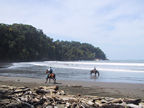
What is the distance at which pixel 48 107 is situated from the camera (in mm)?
7129

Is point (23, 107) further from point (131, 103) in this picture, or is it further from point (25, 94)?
point (131, 103)

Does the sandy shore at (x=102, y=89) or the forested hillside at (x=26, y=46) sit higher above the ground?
the forested hillside at (x=26, y=46)

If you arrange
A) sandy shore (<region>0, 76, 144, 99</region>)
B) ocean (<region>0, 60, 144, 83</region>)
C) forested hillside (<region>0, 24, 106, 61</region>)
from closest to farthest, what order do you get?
sandy shore (<region>0, 76, 144, 99</region>)
ocean (<region>0, 60, 144, 83</region>)
forested hillside (<region>0, 24, 106, 61</region>)

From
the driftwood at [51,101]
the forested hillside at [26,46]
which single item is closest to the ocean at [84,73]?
the driftwood at [51,101]

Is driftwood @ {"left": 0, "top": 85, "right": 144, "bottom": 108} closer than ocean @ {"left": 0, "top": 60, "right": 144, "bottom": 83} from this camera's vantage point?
Yes

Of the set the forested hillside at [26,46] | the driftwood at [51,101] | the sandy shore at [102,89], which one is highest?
the forested hillside at [26,46]

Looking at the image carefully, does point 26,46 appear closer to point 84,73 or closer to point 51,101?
point 84,73

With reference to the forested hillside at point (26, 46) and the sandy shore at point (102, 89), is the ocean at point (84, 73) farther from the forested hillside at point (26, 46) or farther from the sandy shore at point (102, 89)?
the forested hillside at point (26, 46)

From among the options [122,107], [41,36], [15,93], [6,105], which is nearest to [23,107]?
[6,105]

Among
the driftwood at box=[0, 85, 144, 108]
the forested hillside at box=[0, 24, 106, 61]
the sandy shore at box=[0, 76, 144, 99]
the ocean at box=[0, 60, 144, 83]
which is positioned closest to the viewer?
the driftwood at box=[0, 85, 144, 108]

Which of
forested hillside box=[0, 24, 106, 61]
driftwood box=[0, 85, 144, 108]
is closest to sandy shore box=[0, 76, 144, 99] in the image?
driftwood box=[0, 85, 144, 108]

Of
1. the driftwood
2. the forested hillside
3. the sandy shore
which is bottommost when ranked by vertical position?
the sandy shore

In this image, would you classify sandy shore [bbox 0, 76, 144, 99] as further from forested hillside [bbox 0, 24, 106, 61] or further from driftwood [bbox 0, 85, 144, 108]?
forested hillside [bbox 0, 24, 106, 61]

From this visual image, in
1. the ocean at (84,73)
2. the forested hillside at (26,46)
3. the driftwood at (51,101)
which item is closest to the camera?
the driftwood at (51,101)
